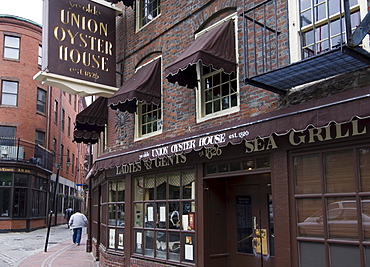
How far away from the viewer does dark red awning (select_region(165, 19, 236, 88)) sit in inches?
282

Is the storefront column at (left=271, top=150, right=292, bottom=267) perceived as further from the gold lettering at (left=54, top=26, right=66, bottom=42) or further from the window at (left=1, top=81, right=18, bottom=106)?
the window at (left=1, top=81, right=18, bottom=106)

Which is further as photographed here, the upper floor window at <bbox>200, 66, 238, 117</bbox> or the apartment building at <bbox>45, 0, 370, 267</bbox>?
the upper floor window at <bbox>200, 66, 238, 117</bbox>

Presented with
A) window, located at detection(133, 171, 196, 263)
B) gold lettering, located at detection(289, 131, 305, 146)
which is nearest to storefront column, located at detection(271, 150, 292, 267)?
gold lettering, located at detection(289, 131, 305, 146)

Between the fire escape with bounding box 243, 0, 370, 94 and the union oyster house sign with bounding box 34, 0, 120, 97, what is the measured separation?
4702 millimetres

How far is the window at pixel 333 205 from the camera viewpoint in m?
5.43

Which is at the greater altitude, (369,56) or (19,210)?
(369,56)

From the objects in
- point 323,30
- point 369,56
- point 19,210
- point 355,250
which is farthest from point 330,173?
point 19,210

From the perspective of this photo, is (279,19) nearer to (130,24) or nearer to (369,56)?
(369,56)

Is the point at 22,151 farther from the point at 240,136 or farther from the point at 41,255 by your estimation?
the point at 240,136

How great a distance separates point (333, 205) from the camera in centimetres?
579

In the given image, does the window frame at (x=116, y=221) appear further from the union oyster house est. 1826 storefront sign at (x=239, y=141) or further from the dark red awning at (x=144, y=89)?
the dark red awning at (x=144, y=89)

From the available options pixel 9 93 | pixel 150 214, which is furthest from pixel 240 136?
pixel 9 93

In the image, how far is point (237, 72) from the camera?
25.3ft

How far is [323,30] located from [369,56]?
133 centimetres
